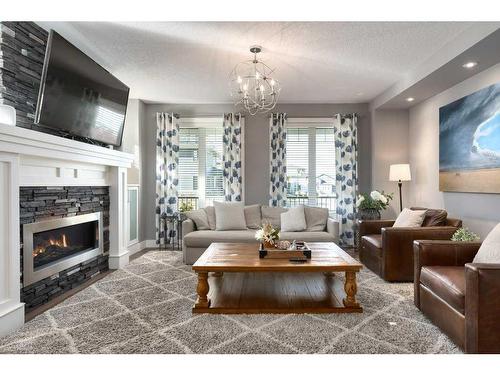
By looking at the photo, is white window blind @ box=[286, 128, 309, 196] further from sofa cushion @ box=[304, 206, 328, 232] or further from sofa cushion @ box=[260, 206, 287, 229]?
sofa cushion @ box=[304, 206, 328, 232]

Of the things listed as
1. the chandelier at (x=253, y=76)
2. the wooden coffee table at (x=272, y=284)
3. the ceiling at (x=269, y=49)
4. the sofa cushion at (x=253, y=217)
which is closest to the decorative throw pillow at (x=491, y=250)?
the wooden coffee table at (x=272, y=284)

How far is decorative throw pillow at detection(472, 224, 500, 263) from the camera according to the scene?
2365mm

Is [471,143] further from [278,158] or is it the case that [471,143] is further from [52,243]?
[52,243]

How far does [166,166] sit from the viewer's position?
5969mm

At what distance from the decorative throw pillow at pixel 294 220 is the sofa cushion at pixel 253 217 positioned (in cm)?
43

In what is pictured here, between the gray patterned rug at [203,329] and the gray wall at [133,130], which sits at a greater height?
the gray wall at [133,130]

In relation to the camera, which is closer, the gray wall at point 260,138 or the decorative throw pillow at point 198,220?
the decorative throw pillow at point 198,220

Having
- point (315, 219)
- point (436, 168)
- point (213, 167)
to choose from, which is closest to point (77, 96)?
point (213, 167)

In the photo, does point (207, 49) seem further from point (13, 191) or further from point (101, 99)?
point (13, 191)

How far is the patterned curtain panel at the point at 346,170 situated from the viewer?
589 centimetres

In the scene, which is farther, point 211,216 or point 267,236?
point 211,216

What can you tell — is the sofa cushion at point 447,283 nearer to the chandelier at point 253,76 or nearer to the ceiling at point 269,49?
the ceiling at point 269,49

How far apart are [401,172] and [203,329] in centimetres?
409

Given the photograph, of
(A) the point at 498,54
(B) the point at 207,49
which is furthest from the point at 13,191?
(A) the point at 498,54
